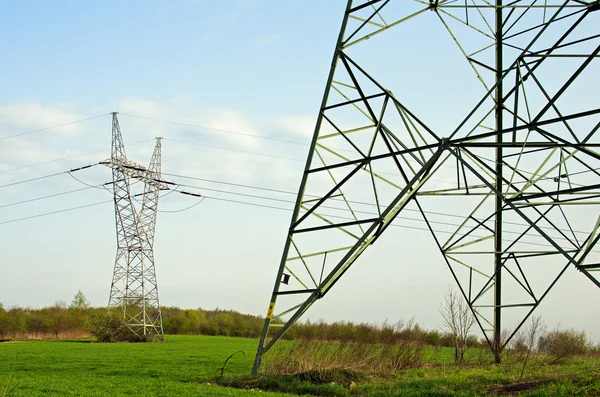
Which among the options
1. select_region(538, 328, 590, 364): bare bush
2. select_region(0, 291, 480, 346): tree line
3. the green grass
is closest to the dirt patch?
the green grass

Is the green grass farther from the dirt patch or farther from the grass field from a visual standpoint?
the dirt patch

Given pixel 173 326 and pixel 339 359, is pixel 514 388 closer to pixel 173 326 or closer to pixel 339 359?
pixel 339 359

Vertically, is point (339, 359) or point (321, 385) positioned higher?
point (339, 359)

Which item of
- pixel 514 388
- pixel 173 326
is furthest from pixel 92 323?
pixel 514 388

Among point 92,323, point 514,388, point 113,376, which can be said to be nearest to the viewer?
point 514,388

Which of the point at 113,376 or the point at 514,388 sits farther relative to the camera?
the point at 113,376

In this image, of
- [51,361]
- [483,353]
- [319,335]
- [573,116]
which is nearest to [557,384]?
[573,116]

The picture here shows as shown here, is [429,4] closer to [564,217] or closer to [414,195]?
[414,195]

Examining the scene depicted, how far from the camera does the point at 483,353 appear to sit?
2120cm

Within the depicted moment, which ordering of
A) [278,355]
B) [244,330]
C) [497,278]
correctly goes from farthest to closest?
[244,330] → [497,278] → [278,355]

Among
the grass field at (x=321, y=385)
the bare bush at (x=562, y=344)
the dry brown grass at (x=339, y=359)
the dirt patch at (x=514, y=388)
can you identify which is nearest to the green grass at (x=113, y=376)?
the grass field at (x=321, y=385)

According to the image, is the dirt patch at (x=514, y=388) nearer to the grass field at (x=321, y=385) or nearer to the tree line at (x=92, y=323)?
the grass field at (x=321, y=385)

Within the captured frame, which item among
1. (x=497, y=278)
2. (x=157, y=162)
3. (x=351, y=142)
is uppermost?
(x=157, y=162)

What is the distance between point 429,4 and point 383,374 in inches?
392
